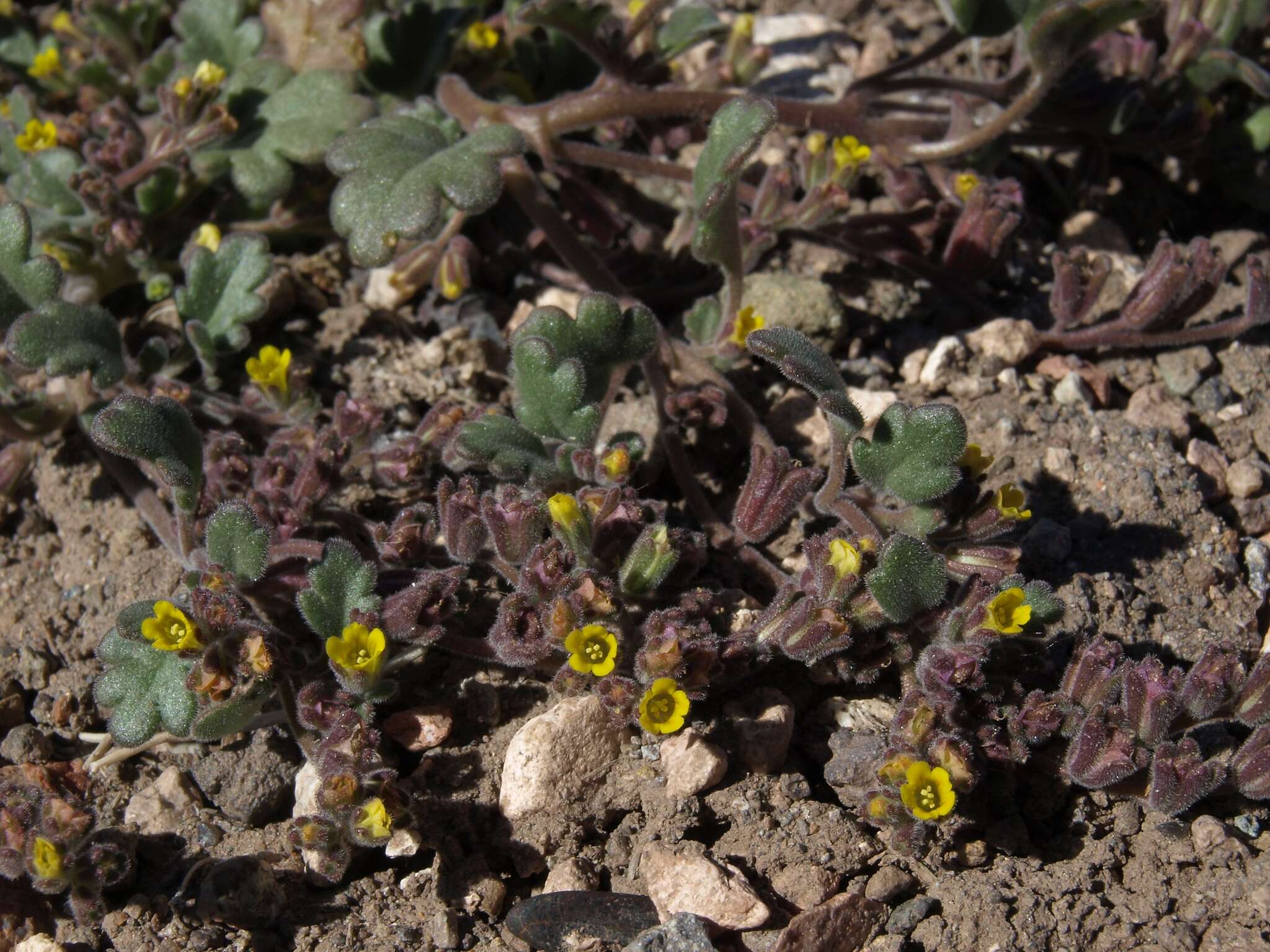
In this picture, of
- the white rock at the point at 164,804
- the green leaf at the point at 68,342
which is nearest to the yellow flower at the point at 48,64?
the green leaf at the point at 68,342

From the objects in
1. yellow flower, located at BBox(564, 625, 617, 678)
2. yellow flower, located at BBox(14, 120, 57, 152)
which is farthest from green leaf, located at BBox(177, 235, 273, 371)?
yellow flower, located at BBox(564, 625, 617, 678)

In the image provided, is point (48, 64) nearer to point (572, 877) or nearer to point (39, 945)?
point (39, 945)

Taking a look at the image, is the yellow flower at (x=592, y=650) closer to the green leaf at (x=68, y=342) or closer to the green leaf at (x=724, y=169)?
the green leaf at (x=724, y=169)

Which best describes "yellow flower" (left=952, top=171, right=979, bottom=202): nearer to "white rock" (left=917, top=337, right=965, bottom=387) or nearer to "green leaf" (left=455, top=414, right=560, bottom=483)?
"white rock" (left=917, top=337, right=965, bottom=387)

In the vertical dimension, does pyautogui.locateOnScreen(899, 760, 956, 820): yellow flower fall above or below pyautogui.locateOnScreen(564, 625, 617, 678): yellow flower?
below

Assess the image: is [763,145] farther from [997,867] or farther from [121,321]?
[997,867]

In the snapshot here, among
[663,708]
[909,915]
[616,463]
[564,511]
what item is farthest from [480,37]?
[909,915]
